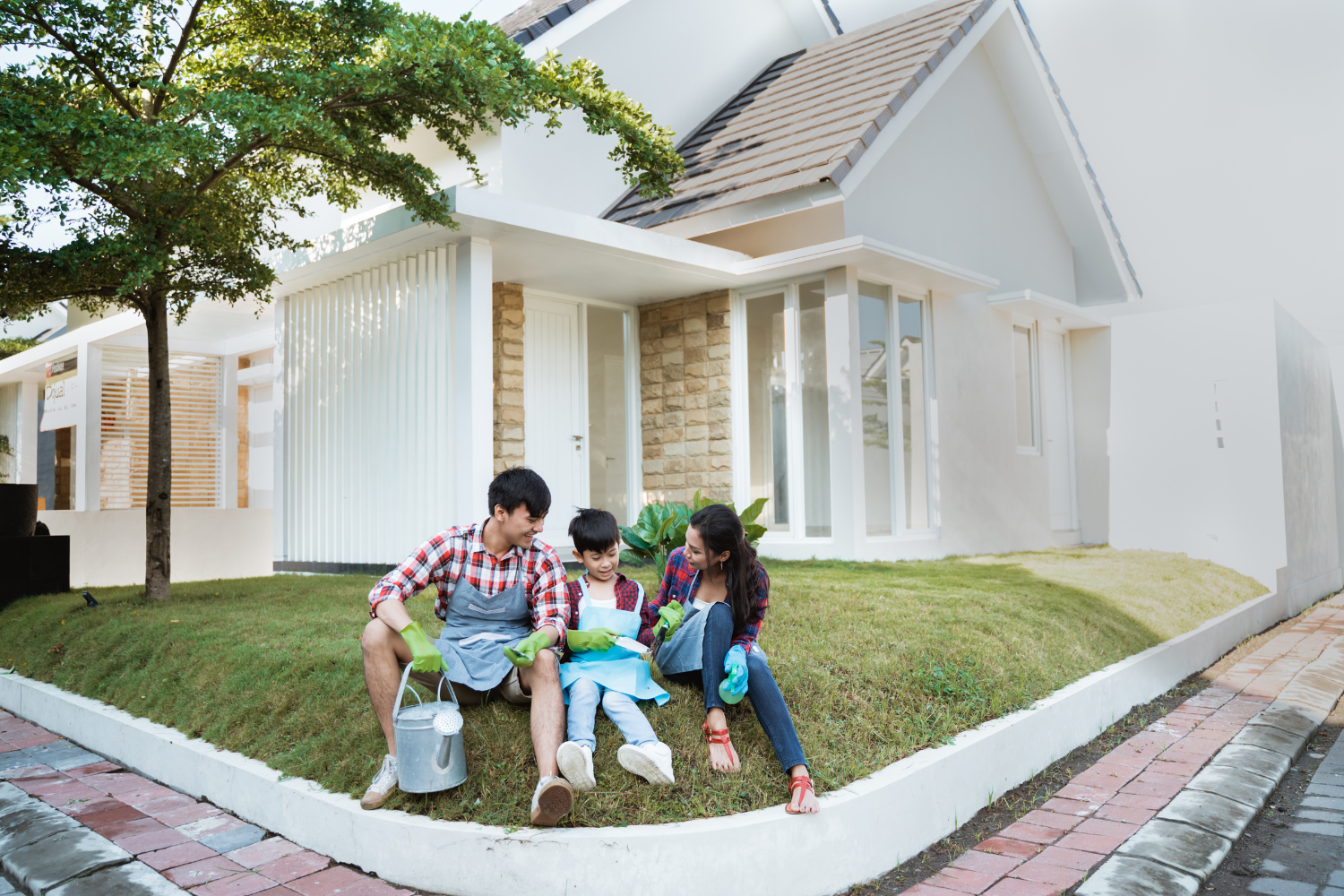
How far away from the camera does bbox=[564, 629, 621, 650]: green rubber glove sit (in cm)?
357

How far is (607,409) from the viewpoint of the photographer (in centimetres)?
1058

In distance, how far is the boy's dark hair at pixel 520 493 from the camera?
3.63 m

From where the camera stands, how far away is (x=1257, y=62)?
37344mm

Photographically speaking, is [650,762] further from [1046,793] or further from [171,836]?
[1046,793]

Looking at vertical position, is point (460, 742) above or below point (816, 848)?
above

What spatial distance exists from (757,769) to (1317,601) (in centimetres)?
1102

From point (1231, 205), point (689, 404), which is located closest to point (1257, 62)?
point (1231, 205)

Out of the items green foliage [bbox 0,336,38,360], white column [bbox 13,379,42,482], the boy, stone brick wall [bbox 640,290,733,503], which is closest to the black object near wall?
stone brick wall [bbox 640,290,733,503]

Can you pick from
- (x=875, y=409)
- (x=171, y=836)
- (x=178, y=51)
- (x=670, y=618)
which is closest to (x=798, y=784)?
(x=670, y=618)

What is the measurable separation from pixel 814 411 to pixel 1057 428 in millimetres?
5166

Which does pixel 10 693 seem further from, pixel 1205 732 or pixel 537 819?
pixel 1205 732

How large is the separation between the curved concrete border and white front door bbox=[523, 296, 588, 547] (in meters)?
5.29

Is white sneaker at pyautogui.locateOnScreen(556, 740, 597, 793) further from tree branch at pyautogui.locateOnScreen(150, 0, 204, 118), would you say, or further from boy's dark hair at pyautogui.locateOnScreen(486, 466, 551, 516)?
→ tree branch at pyautogui.locateOnScreen(150, 0, 204, 118)

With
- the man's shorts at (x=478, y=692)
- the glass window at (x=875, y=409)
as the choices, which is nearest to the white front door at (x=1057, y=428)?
the glass window at (x=875, y=409)
